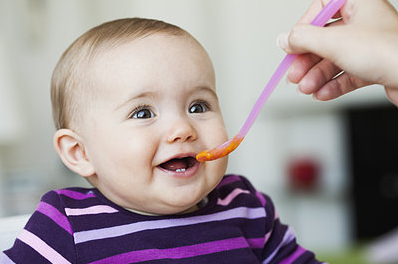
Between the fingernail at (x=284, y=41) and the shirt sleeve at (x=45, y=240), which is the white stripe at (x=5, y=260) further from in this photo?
the fingernail at (x=284, y=41)

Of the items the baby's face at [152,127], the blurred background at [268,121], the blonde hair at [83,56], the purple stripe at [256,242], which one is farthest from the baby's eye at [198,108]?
the blurred background at [268,121]

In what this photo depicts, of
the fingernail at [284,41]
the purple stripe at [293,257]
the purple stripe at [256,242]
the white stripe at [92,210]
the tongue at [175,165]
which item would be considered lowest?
the purple stripe at [293,257]

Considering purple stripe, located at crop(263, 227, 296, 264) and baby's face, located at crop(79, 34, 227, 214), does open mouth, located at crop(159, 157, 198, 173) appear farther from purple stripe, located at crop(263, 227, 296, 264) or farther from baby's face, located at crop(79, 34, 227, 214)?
purple stripe, located at crop(263, 227, 296, 264)

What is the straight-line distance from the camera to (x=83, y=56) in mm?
776

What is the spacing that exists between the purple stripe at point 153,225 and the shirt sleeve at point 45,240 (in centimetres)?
2

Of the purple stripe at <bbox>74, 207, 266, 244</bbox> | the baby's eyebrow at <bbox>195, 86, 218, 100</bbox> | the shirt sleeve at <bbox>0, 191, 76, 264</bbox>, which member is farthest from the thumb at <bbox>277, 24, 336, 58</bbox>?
the shirt sleeve at <bbox>0, 191, 76, 264</bbox>

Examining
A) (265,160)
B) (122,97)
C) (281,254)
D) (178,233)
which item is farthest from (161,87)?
(265,160)

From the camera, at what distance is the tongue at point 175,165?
0.74 m

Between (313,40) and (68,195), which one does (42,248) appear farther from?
(313,40)

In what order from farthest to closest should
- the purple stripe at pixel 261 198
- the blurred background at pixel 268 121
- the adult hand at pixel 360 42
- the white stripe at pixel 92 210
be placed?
the blurred background at pixel 268 121 < the purple stripe at pixel 261 198 < the white stripe at pixel 92 210 < the adult hand at pixel 360 42

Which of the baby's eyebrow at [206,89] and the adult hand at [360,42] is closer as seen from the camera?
the adult hand at [360,42]

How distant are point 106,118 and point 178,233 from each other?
191 mm

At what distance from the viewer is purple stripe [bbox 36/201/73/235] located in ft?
2.31

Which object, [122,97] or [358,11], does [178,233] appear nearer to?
[122,97]
